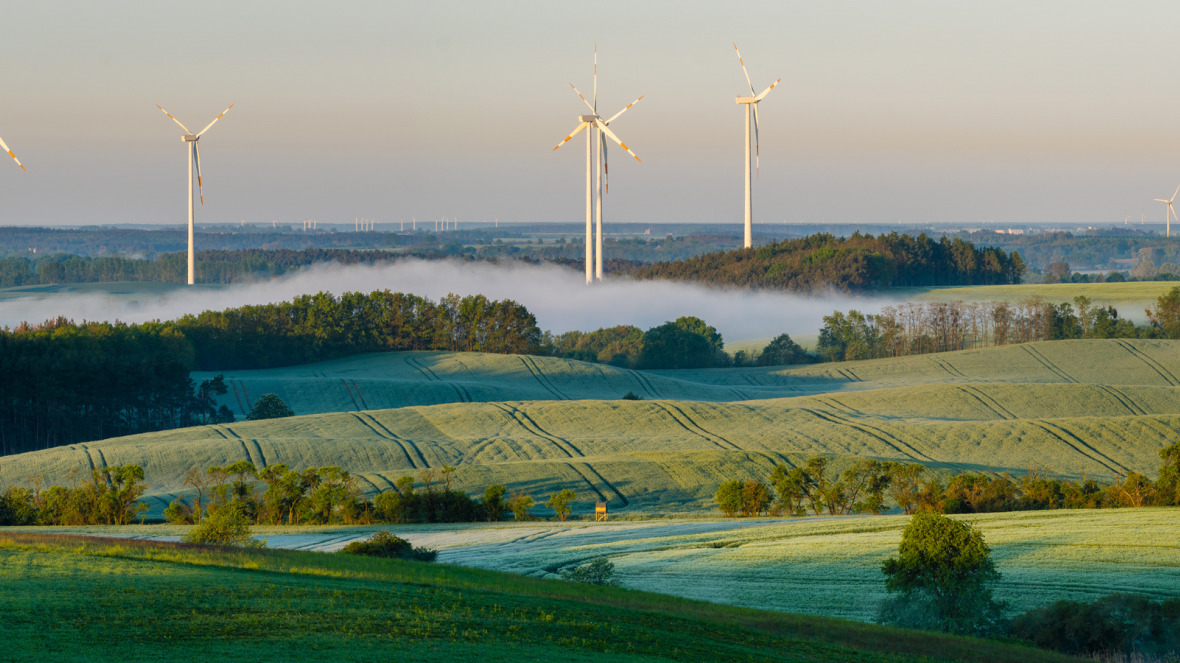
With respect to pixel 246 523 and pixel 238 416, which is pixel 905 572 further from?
pixel 238 416

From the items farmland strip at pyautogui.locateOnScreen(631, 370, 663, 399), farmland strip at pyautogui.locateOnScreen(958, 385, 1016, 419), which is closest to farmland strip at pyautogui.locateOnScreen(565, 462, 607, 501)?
farmland strip at pyautogui.locateOnScreen(958, 385, 1016, 419)

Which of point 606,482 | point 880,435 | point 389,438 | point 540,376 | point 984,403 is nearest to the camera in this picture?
point 606,482

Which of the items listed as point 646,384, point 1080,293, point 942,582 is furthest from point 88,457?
point 1080,293

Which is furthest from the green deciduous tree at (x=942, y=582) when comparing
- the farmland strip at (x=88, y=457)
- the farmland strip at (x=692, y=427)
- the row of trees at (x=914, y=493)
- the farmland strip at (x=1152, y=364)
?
the farmland strip at (x=1152, y=364)

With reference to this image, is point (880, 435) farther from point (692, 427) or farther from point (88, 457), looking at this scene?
point (88, 457)

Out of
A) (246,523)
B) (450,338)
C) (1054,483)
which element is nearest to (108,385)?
(450,338)

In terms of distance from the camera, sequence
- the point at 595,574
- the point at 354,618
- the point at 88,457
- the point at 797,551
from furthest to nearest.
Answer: the point at 88,457 < the point at 797,551 < the point at 595,574 < the point at 354,618
